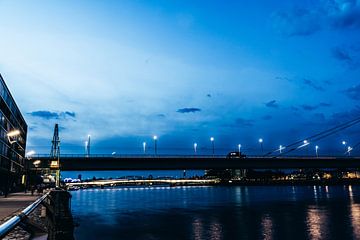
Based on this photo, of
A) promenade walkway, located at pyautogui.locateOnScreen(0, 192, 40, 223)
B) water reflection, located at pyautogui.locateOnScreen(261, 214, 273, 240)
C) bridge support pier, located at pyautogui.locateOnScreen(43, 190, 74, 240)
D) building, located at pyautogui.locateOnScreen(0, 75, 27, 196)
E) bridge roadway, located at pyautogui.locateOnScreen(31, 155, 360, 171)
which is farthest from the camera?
bridge roadway, located at pyautogui.locateOnScreen(31, 155, 360, 171)

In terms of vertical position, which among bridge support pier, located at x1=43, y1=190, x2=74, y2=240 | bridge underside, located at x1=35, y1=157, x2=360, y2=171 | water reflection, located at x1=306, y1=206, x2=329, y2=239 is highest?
bridge underside, located at x1=35, y1=157, x2=360, y2=171

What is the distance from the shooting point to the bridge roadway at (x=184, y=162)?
298 feet

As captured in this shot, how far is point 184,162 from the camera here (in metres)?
95.1

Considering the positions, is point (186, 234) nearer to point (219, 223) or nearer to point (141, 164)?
point (219, 223)

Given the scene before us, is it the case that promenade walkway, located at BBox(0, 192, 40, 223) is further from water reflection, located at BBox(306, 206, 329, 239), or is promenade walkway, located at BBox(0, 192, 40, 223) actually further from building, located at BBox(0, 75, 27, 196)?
building, located at BBox(0, 75, 27, 196)

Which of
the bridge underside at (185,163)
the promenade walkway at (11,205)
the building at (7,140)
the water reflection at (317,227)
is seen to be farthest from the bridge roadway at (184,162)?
the promenade walkway at (11,205)

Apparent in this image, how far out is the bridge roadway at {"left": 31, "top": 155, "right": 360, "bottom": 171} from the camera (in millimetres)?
90688

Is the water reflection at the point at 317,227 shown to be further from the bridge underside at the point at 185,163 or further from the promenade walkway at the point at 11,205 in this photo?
the bridge underside at the point at 185,163

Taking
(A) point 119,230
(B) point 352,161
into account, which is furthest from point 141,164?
(B) point 352,161

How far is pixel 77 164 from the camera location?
90625 mm

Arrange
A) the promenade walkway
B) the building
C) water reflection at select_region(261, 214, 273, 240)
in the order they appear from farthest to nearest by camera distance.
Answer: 1. the building
2. water reflection at select_region(261, 214, 273, 240)
3. the promenade walkway

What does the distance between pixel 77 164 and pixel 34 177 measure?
53.2 m

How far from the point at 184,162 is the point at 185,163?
54cm

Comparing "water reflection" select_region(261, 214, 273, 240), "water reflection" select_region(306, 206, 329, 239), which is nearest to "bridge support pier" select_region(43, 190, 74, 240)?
"water reflection" select_region(261, 214, 273, 240)
